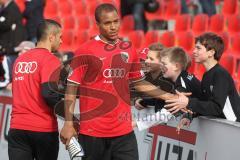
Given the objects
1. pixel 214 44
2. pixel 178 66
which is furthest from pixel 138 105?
pixel 214 44

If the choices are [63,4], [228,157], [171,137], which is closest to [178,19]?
[63,4]

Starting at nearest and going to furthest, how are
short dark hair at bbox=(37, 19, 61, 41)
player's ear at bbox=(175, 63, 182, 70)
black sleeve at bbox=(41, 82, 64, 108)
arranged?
1. black sleeve at bbox=(41, 82, 64, 108)
2. short dark hair at bbox=(37, 19, 61, 41)
3. player's ear at bbox=(175, 63, 182, 70)

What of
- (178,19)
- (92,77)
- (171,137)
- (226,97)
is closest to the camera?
(92,77)

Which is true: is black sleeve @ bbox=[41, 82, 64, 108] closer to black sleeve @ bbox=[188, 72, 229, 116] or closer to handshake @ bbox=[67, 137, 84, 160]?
handshake @ bbox=[67, 137, 84, 160]

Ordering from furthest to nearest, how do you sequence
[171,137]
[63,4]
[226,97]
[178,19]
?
[63,4] → [178,19] → [171,137] → [226,97]

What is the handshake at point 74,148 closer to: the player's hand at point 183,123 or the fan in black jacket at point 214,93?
the fan in black jacket at point 214,93

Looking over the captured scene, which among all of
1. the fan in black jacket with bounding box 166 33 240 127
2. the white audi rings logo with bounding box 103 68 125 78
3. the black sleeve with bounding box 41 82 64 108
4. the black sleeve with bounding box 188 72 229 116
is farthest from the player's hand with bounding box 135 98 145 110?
the white audi rings logo with bounding box 103 68 125 78

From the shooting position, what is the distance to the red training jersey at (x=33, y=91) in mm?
5570

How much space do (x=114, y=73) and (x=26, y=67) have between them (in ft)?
2.75

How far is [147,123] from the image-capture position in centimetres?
586

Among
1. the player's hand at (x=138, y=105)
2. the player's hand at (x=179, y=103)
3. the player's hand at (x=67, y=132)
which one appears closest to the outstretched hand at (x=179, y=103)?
the player's hand at (x=179, y=103)

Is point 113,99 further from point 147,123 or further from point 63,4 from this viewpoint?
point 63,4

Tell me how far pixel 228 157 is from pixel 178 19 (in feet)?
25.4

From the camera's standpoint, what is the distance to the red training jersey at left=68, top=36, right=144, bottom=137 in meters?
5.16
